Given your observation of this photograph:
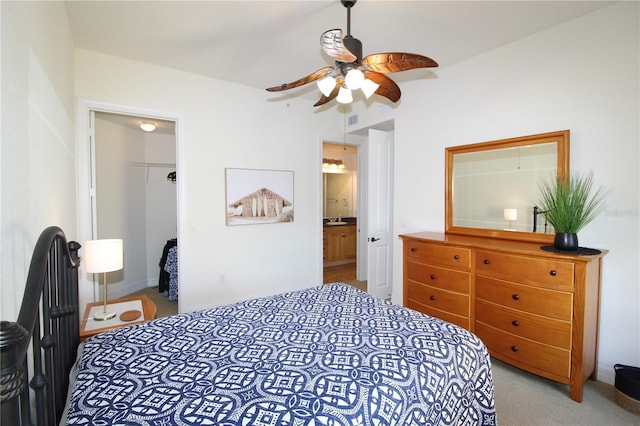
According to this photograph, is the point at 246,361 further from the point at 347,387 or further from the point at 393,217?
the point at 393,217

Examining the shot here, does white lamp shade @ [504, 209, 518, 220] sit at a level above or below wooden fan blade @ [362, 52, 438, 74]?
below

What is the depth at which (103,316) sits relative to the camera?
2.12 m

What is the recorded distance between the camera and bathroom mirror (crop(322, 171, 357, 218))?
22.1 ft

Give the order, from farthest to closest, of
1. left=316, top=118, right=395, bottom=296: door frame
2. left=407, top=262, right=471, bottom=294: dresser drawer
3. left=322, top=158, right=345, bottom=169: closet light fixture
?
left=322, top=158, right=345, bottom=169: closet light fixture → left=316, top=118, right=395, bottom=296: door frame → left=407, top=262, right=471, bottom=294: dresser drawer

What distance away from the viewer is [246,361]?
1309mm

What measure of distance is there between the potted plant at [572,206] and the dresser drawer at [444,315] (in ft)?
3.06

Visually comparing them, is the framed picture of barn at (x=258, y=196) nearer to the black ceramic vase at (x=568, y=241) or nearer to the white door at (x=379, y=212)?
the white door at (x=379, y=212)

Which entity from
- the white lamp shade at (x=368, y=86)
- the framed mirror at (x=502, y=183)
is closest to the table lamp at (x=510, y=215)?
the framed mirror at (x=502, y=183)

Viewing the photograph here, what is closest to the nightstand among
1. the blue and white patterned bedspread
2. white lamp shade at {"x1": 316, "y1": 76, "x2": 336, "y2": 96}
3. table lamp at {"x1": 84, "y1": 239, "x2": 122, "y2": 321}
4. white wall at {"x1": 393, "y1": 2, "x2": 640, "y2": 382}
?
table lamp at {"x1": 84, "y1": 239, "x2": 122, "y2": 321}

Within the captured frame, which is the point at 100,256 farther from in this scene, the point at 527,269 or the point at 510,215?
the point at 510,215

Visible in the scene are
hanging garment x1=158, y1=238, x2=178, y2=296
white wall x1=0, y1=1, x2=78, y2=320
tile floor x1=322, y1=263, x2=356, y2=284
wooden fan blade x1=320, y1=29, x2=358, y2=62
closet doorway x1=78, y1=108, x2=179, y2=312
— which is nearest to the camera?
white wall x1=0, y1=1, x2=78, y2=320

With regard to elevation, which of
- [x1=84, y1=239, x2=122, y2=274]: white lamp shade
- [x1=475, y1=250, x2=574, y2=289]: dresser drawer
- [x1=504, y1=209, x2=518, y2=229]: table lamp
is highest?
[x1=504, y1=209, x2=518, y2=229]: table lamp

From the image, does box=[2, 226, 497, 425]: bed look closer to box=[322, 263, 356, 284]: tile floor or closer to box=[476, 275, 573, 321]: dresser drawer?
box=[476, 275, 573, 321]: dresser drawer

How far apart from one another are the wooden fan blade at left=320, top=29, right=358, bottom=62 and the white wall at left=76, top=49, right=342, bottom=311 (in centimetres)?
218
